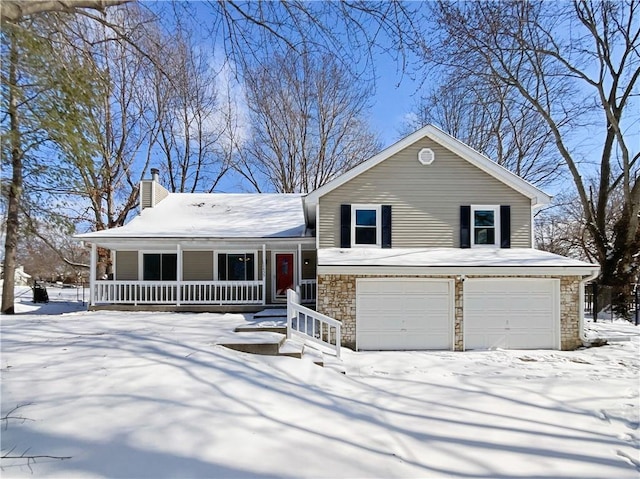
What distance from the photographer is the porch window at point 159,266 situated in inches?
555

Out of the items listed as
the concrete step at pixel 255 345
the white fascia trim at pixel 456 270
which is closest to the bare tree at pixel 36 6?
the concrete step at pixel 255 345

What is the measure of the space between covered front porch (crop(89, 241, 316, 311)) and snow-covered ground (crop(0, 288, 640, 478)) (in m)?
5.31

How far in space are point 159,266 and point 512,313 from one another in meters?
12.7

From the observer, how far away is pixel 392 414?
497 cm

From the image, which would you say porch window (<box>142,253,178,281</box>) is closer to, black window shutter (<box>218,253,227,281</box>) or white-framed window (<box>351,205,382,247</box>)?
black window shutter (<box>218,253,227,281</box>)

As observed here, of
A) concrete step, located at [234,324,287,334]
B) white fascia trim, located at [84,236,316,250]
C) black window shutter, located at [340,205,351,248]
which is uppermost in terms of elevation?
black window shutter, located at [340,205,351,248]

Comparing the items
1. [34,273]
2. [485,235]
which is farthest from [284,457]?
[34,273]

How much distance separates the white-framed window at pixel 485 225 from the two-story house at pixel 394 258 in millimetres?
35

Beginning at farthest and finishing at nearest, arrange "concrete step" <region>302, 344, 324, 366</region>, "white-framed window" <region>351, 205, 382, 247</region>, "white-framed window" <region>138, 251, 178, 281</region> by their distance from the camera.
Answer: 1. "white-framed window" <region>138, 251, 178, 281</region>
2. "white-framed window" <region>351, 205, 382, 247</region>
3. "concrete step" <region>302, 344, 324, 366</region>

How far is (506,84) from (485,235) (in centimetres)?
988

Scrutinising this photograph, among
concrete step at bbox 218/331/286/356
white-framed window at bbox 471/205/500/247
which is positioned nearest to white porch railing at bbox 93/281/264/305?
concrete step at bbox 218/331/286/356

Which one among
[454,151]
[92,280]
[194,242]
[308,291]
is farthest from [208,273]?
[454,151]

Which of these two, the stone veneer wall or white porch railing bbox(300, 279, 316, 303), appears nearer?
the stone veneer wall

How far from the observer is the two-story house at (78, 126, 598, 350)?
411 inches
